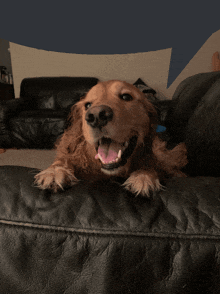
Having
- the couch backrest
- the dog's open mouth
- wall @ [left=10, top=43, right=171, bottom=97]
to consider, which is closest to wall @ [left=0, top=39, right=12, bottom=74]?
wall @ [left=10, top=43, right=171, bottom=97]

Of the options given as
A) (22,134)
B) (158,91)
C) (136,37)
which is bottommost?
(22,134)

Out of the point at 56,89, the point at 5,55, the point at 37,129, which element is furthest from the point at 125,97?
the point at 5,55

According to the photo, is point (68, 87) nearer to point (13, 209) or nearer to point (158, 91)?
point (158, 91)

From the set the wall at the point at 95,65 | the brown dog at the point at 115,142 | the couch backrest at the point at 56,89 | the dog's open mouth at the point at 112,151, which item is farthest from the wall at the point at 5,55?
the dog's open mouth at the point at 112,151

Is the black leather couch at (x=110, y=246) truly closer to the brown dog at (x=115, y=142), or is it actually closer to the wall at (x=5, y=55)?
the brown dog at (x=115, y=142)

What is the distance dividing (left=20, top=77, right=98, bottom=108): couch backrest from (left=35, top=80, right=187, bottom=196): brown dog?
3.35m

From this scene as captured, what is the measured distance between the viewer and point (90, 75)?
18.0ft

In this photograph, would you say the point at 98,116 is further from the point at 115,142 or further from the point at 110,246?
the point at 110,246

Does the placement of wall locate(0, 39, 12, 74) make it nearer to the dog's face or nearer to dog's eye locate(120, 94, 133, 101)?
the dog's face

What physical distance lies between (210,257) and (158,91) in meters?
5.06

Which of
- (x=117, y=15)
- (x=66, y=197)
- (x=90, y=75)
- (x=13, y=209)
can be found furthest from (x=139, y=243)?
(x=90, y=75)

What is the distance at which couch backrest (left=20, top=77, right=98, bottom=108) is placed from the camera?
14.9ft

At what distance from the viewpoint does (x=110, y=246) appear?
0.47m

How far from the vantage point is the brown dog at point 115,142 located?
36.4 inches
